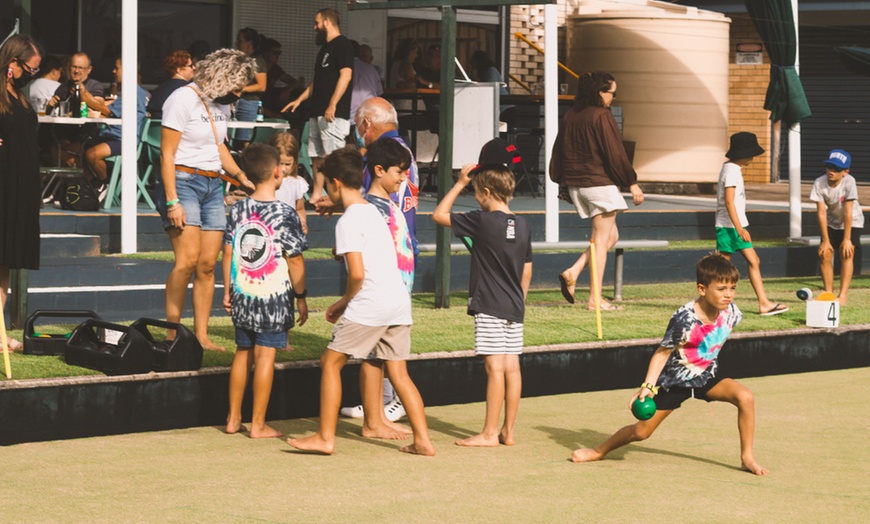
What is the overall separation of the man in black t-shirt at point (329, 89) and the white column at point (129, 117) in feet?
4.80

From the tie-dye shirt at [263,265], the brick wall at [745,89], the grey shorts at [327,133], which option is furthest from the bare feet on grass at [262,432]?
the brick wall at [745,89]

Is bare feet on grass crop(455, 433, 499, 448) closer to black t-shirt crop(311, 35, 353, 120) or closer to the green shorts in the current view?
the green shorts

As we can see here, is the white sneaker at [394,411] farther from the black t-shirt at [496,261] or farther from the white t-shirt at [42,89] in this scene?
the white t-shirt at [42,89]

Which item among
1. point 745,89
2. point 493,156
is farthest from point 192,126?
point 745,89

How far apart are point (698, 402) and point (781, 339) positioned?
1506mm

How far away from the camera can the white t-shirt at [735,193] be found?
407 inches

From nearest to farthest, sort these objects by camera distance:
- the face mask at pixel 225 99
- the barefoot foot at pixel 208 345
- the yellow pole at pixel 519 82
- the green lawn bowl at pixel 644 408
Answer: the green lawn bowl at pixel 644 408 → the face mask at pixel 225 99 → the barefoot foot at pixel 208 345 → the yellow pole at pixel 519 82

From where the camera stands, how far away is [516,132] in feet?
55.6

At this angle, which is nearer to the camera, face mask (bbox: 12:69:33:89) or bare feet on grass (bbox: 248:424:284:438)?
bare feet on grass (bbox: 248:424:284:438)

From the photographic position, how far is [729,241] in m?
10.5

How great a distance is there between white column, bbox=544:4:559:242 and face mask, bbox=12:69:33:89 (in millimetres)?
5880

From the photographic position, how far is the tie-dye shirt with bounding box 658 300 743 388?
6254 mm

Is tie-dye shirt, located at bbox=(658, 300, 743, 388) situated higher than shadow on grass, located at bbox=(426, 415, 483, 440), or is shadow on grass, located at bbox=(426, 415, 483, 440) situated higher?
tie-dye shirt, located at bbox=(658, 300, 743, 388)

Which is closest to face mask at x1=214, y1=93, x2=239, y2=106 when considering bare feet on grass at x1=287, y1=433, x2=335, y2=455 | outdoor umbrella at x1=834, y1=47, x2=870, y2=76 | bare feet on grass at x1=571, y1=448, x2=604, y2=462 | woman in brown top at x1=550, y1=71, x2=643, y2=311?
bare feet on grass at x1=287, y1=433, x2=335, y2=455
